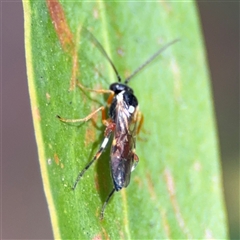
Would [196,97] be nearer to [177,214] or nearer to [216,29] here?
[177,214]

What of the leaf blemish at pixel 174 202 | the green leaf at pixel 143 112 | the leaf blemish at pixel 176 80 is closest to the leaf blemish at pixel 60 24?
the green leaf at pixel 143 112

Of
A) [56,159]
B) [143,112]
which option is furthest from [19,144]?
[56,159]

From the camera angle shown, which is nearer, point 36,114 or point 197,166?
point 36,114

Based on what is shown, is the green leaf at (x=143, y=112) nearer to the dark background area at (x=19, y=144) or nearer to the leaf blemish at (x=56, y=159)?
the leaf blemish at (x=56, y=159)

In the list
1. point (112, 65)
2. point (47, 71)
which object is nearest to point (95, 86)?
point (112, 65)

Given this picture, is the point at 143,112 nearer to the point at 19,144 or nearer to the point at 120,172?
the point at 120,172

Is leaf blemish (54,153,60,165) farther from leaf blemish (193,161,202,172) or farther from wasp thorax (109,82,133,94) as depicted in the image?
leaf blemish (193,161,202,172)
